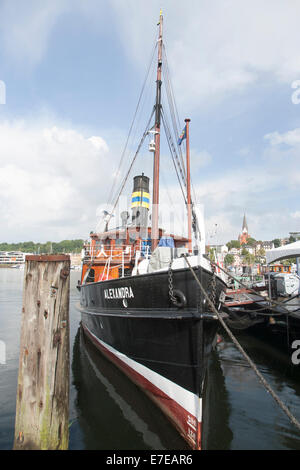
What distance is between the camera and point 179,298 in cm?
514

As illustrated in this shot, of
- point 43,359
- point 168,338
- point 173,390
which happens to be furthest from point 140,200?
point 43,359

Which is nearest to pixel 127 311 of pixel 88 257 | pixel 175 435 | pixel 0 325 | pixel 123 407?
pixel 123 407

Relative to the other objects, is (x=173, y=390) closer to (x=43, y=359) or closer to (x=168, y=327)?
(x=168, y=327)

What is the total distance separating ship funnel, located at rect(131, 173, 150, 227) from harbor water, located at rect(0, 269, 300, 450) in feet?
19.1

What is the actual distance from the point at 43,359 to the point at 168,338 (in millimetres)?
2704

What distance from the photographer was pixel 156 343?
18.3 ft

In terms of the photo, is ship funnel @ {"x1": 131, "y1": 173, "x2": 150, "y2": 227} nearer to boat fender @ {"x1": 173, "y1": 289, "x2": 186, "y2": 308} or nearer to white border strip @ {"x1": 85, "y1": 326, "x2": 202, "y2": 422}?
white border strip @ {"x1": 85, "y1": 326, "x2": 202, "y2": 422}

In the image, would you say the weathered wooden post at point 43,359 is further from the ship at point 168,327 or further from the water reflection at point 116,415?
the ship at point 168,327

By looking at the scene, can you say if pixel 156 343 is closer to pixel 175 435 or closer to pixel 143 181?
pixel 175 435

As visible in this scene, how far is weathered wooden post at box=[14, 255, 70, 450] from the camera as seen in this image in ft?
10.5

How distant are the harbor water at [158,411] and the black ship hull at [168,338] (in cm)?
47

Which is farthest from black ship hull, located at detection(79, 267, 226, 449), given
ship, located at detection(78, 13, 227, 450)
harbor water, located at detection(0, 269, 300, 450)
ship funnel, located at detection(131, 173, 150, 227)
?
ship funnel, located at detection(131, 173, 150, 227)

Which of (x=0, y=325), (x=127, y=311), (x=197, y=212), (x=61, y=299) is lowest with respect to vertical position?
(x=0, y=325)
